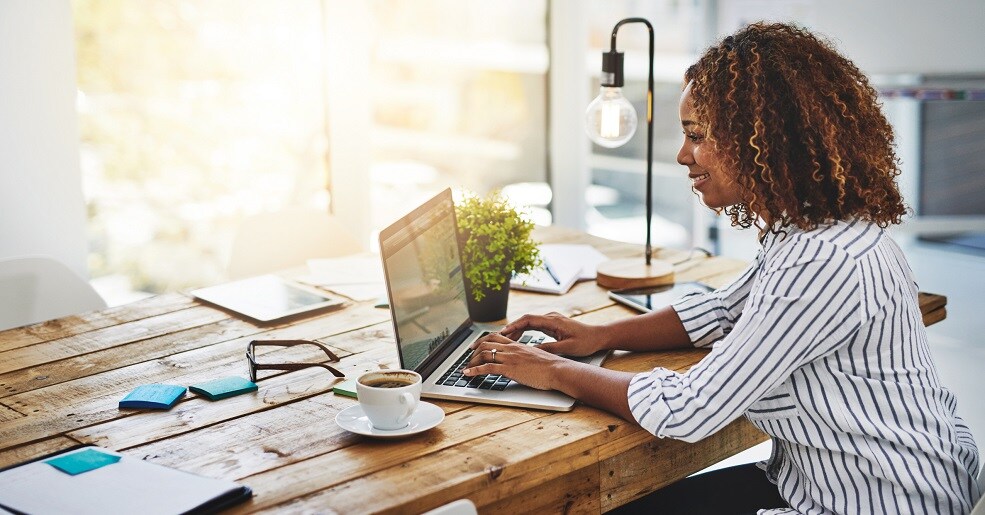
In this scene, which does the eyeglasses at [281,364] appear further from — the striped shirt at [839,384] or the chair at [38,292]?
the chair at [38,292]

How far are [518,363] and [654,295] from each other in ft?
2.17

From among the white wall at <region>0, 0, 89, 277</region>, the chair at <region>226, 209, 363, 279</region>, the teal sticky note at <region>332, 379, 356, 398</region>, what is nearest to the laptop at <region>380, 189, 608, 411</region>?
the teal sticky note at <region>332, 379, 356, 398</region>

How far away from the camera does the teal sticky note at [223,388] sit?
1524 millimetres

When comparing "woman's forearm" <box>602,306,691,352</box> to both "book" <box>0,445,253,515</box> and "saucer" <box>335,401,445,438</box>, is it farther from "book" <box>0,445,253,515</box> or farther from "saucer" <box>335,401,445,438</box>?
"book" <box>0,445,253,515</box>

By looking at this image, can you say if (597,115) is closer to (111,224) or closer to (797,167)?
(797,167)

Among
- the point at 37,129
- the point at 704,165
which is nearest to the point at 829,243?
the point at 704,165

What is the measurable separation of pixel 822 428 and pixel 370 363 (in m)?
0.76

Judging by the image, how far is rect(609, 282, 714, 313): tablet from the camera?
2.00 meters

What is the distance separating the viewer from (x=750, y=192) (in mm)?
1389

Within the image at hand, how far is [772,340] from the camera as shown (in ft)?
4.25

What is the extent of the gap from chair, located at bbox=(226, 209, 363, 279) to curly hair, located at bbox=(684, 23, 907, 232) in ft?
5.11

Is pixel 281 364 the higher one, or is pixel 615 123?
pixel 615 123

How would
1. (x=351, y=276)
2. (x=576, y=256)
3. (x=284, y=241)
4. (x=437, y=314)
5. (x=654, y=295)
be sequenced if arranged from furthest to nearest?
(x=284, y=241) < (x=576, y=256) < (x=351, y=276) < (x=654, y=295) < (x=437, y=314)

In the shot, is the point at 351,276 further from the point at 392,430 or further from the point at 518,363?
the point at 392,430
